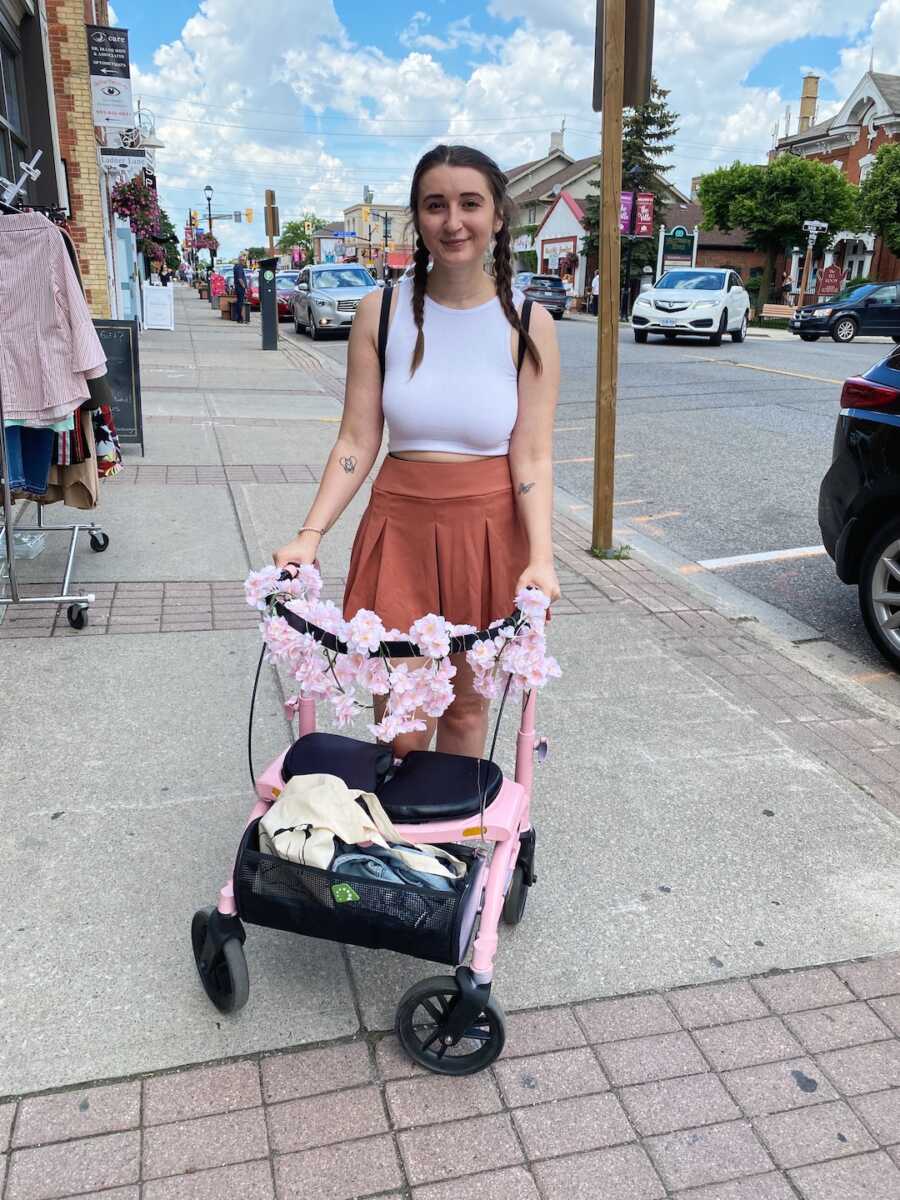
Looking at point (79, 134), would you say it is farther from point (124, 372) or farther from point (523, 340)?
point (523, 340)

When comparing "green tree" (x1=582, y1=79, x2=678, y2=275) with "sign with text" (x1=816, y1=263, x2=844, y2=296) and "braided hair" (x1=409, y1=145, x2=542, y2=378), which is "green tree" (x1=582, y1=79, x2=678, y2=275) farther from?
"braided hair" (x1=409, y1=145, x2=542, y2=378)

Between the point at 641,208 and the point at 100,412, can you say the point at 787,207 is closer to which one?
the point at 641,208

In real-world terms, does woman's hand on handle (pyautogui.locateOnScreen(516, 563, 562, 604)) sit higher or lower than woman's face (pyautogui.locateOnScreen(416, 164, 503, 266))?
lower

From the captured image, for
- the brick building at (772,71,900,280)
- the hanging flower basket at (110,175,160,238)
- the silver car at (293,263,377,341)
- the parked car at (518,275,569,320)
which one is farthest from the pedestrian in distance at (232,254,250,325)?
the brick building at (772,71,900,280)

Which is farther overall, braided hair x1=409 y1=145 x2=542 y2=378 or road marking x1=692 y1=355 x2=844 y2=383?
road marking x1=692 y1=355 x2=844 y2=383

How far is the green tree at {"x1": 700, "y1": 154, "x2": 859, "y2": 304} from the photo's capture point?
136 feet

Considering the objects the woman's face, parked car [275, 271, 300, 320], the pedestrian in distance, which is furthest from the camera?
the pedestrian in distance

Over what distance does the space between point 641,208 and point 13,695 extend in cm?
4052

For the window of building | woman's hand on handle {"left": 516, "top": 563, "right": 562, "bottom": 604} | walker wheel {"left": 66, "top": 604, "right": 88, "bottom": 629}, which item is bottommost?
walker wheel {"left": 66, "top": 604, "right": 88, "bottom": 629}

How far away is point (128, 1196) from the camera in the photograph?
6.15 feet

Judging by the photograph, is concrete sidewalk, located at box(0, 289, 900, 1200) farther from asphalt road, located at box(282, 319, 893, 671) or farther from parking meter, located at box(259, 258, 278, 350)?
parking meter, located at box(259, 258, 278, 350)

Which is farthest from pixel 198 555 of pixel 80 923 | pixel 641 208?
pixel 641 208

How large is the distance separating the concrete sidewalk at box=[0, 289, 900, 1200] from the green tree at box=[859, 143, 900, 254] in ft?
134

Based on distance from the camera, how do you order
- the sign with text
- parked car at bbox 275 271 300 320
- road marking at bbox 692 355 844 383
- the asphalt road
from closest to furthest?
1. the asphalt road
2. road marking at bbox 692 355 844 383
3. parked car at bbox 275 271 300 320
4. the sign with text
